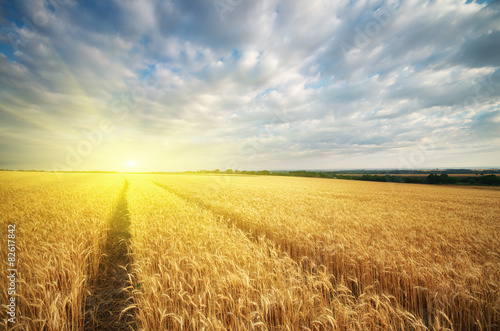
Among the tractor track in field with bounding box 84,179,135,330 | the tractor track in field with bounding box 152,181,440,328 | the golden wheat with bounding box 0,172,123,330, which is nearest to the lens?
the golden wheat with bounding box 0,172,123,330

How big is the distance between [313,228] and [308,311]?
469cm

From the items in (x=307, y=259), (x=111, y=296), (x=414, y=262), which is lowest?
(x=111, y=296)

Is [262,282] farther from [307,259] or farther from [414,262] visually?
[414,262]

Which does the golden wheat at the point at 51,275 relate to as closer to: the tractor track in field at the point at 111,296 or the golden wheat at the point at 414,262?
the tractor track in field at the point at 111,296

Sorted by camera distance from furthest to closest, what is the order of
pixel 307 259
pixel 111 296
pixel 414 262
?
Answer: pixel 307 259 < pixel 414 262 < pixel 111 296

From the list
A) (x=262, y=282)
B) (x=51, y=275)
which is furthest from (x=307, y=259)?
(x=51, y=275)

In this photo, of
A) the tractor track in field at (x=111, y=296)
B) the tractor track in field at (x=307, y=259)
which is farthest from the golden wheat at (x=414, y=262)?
the tractor track in field at (x=111, y=296)

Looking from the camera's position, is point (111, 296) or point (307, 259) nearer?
point (111, 296)

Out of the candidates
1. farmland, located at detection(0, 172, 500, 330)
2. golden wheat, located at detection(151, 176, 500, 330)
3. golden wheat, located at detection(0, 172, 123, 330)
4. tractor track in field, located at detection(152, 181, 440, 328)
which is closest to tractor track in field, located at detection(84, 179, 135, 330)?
farmland, located at detection(0, 172, 500, 330)

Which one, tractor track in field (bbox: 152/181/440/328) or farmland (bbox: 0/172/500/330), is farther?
tractor track in field (bbox: 152/181/440/328)

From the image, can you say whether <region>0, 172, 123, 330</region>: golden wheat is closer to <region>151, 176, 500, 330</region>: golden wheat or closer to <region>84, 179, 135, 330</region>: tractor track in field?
<region>84, 179, 135, 330</region>: tractor track in field

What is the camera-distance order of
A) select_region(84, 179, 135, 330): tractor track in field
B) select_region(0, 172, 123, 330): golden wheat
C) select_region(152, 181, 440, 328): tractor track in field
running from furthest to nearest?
select_region(152, 181, 440, 328): tractor track in field
select_region(84, 179, 135, 330): tractor track in field
select_region(0, 172, 123, 330): golden wheat

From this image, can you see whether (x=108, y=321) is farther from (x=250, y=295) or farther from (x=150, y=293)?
(x=250, y=295)

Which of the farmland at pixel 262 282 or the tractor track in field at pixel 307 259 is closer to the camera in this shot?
the farmland at pixel 262 282
